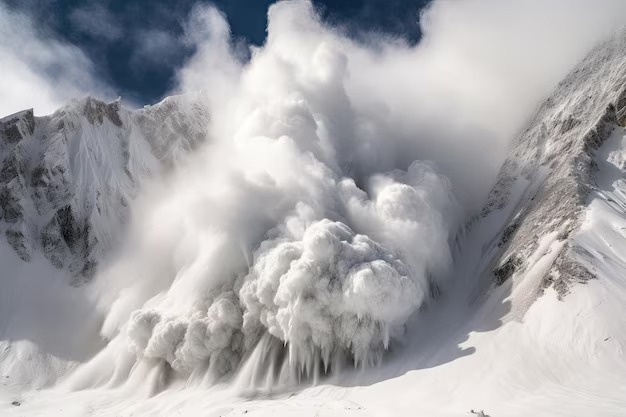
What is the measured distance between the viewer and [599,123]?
6119 cm

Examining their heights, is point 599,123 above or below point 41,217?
above

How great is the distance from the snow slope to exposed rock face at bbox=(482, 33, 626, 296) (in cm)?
17

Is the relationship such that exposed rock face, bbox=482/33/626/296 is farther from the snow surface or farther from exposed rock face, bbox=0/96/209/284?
exposed rock face, bbox=0/96/209/284

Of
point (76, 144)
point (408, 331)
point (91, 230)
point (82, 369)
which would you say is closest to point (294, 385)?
point (408, 331)

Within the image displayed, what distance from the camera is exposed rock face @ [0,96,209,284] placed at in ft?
233

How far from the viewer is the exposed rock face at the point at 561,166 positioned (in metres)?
52.0

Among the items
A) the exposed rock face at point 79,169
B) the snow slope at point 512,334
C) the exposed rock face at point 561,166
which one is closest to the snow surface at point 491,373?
the snow slope at point 512,334

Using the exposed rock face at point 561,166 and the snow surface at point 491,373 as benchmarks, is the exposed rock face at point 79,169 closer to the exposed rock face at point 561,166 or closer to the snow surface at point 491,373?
the snow surface at point 491,373

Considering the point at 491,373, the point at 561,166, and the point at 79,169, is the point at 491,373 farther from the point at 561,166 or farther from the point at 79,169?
the point at 79,169

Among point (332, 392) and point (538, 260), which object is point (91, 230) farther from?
point (538, 260)

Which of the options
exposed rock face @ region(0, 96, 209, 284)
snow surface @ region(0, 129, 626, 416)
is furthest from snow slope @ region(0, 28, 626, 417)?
exposed rock face @ region(0, 96, 209, 284)

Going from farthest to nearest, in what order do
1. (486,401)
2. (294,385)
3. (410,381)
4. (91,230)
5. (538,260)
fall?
(91,230), (538,260), (294,385), (410,381), (486,401)

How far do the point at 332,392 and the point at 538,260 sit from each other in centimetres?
2512

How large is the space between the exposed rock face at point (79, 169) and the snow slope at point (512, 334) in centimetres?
789
